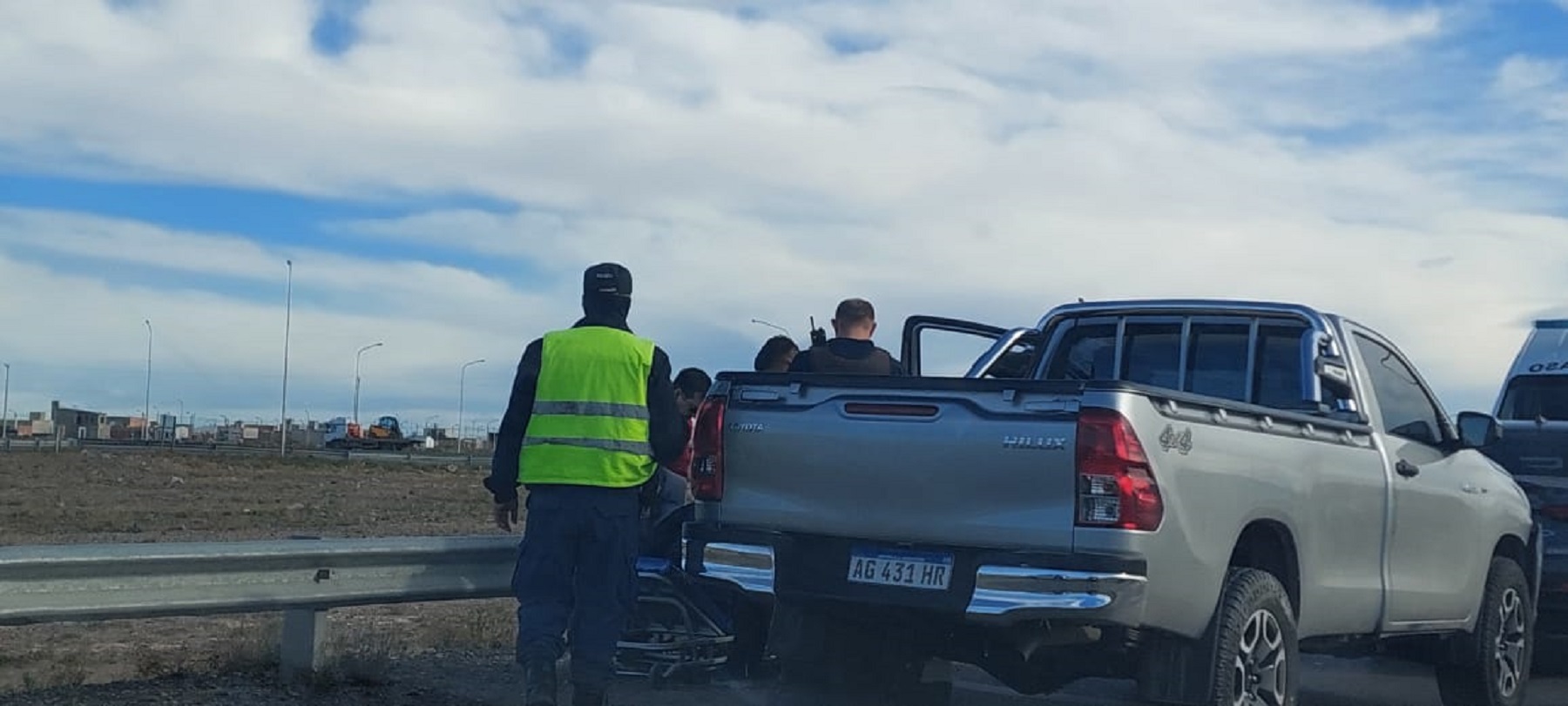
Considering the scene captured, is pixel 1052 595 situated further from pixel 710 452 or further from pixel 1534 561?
pixel 1534 561

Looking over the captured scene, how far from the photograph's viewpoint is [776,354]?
9898mm

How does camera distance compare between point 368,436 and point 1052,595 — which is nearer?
point 1052,595

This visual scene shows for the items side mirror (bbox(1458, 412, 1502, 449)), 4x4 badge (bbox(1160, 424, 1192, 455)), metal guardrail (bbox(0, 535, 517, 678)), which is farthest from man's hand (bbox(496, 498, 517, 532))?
side mirror (bbox(1458, 412, 1502, 449))

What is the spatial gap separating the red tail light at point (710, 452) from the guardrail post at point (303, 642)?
1.86 meters

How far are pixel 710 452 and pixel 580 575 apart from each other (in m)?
0.74

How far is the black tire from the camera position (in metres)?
9.48

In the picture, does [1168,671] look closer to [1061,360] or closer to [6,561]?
[1061,360]

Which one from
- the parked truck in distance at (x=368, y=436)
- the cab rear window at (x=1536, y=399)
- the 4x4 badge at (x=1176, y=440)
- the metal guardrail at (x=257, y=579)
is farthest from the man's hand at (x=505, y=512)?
the parked truck in distance at (x=368, y=436)

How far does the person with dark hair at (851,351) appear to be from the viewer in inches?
351

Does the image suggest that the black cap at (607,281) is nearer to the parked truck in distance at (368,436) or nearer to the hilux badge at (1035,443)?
the hilux badge at (1035,443)

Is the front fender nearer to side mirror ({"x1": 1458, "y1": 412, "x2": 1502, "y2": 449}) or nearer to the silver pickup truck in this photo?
side mirror ({"x1": 1458, "y1": 412, "x2": 1502, "y2": 449})

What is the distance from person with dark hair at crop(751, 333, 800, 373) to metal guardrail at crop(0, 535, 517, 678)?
180 cm

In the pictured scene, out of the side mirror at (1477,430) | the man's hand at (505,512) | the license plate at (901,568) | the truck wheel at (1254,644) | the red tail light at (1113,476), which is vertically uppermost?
the side mirror at (1477,430)

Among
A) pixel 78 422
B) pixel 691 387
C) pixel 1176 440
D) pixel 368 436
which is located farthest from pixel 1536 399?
pixel 78 422
